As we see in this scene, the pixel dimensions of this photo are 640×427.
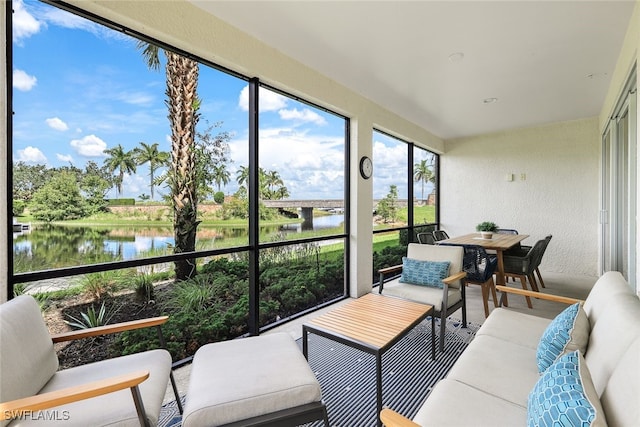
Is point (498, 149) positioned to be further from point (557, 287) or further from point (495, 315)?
point (495, 315)

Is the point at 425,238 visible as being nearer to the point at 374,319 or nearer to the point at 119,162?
Result: the point at 374,319

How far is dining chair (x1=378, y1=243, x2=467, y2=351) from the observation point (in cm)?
251

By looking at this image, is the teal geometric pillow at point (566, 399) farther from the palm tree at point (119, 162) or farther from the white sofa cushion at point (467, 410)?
the palm tree at point (119, 162)

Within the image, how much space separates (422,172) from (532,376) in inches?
187

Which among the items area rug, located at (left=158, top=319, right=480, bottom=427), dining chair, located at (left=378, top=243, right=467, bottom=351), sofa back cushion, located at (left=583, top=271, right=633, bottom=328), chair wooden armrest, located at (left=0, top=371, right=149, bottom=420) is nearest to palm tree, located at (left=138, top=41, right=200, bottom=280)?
area rug, located at (left=158, top=319, right=480, bottom=427)

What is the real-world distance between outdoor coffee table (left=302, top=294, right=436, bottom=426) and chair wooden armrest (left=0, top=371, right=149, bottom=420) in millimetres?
1101

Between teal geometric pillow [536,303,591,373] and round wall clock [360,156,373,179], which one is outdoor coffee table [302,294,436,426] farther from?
round wall clock [360,156,373,179]

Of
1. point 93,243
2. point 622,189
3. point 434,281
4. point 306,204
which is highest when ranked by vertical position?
point 622,189

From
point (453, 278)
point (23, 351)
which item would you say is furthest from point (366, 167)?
point (23, 351)

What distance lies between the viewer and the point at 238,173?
274cm

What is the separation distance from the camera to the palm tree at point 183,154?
2424 mm

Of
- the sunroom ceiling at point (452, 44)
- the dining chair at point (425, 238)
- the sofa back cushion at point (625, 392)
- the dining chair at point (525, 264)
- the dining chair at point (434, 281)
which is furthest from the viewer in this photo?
the dining chair at point (425, 238)

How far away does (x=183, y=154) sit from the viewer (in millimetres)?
2496

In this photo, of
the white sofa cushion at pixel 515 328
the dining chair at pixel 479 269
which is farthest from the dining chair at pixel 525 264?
the white sofa cushion at pixel 515 328
